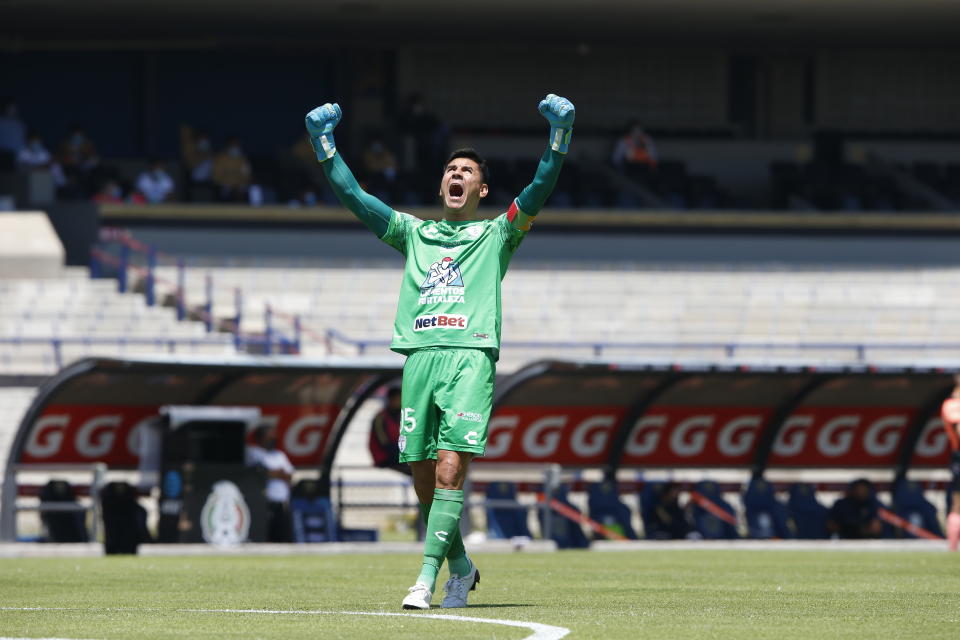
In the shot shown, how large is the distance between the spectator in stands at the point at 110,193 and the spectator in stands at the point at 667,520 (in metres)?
16.5

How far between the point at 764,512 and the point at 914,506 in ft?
6.21

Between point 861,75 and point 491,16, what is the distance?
10913 millimetres

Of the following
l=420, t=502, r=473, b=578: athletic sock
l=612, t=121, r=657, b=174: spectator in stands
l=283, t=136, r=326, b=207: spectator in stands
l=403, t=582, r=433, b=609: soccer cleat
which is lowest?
l=403, t=582, r=433, b=609: soccer cleat

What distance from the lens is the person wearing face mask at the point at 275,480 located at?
19.5 meters

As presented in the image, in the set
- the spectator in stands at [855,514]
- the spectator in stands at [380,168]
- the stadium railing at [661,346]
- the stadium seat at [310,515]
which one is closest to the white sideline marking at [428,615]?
the stadium seat at [310,515]

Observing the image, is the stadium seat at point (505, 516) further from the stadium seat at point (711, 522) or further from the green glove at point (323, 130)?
the green glove at point (323, 130)

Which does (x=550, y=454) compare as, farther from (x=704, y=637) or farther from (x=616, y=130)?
(x=616, y=130)

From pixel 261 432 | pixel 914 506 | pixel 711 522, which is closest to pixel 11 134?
pixel 261 432

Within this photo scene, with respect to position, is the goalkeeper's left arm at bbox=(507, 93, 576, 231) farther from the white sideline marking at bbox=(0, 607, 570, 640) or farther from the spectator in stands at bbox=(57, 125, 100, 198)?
the spectator in stands at bbox=(57, 125, 100, 198)

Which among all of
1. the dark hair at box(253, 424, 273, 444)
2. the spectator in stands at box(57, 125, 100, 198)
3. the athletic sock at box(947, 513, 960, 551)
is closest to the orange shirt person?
the athletic sock at box(947, 513, 960, 551)

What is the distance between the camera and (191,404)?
19734 mm

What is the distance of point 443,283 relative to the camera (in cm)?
892

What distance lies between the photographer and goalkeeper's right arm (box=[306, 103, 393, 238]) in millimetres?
9164

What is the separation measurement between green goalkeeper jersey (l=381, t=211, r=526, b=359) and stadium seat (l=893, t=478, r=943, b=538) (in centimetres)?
1400
